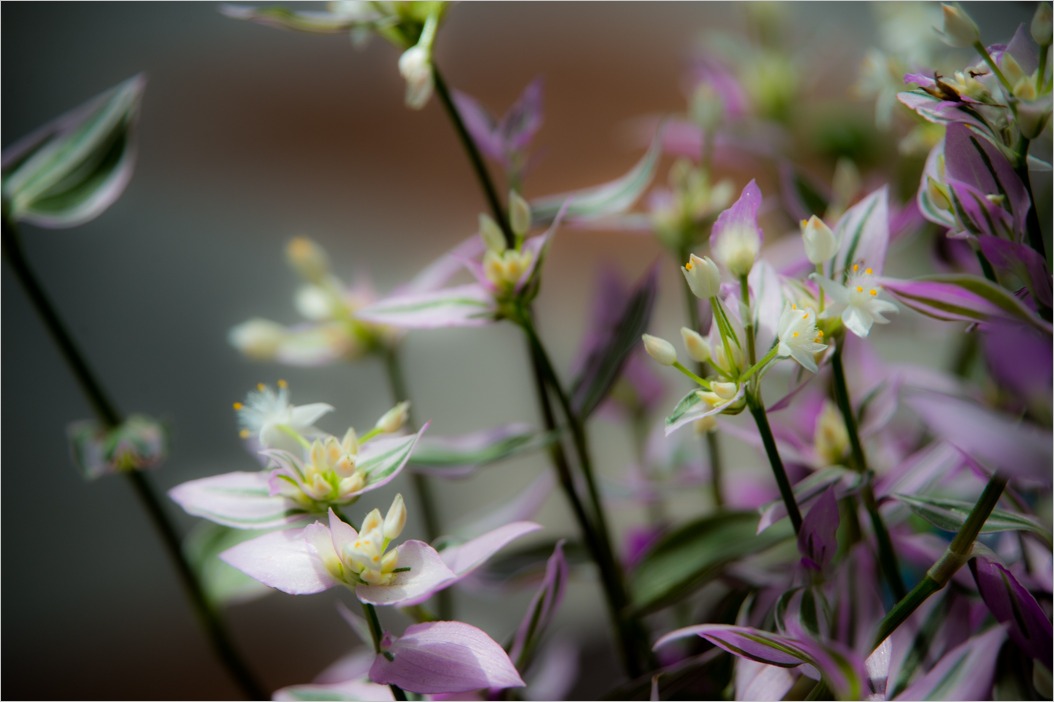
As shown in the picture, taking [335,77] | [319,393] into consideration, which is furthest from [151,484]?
[335,77]

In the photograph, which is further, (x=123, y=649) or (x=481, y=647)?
(x=123, y=649)

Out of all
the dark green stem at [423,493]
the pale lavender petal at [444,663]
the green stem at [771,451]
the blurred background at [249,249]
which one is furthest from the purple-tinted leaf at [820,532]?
the blurred background at [249,249]

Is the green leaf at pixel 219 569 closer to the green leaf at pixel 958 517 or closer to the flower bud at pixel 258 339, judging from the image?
the flower bud at pixel 258 339

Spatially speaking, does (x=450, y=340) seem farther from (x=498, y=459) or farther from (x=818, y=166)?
(x=498, y=459)

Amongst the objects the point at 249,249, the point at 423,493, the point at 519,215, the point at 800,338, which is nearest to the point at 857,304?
the point at 800,338

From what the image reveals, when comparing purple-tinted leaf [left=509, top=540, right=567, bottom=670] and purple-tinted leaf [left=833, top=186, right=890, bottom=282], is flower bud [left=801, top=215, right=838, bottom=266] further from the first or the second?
purple-tinted leaf [left=509, top=540, right=567, bottom=670]

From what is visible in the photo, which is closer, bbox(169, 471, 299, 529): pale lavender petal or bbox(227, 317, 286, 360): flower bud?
bbox(169, 471, 299, 529): pale lavender petal

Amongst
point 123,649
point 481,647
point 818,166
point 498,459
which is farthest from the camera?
point 818,166

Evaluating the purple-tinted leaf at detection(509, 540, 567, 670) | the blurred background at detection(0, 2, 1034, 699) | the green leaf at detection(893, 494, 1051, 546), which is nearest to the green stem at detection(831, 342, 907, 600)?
the green leaf at detection(893, 494, 1051, 546)
